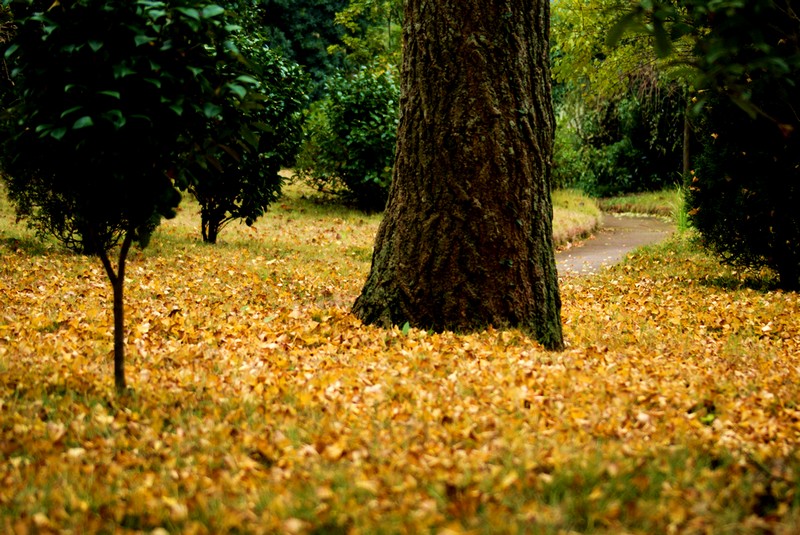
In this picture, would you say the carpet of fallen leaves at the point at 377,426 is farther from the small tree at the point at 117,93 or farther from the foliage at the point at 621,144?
the foliage at the point at 621,144

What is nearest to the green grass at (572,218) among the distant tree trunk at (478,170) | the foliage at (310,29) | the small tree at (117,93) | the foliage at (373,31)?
the foliage at (373,31)

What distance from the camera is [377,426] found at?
2986 millimetres

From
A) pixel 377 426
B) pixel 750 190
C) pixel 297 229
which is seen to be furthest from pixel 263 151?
pixel 377 426

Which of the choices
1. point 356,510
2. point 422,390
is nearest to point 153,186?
point 422,390

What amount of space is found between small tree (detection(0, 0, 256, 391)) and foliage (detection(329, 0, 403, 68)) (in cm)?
1731

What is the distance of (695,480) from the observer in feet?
8.08

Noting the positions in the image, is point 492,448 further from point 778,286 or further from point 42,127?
point 778,286

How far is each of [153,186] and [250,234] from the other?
9142 mm

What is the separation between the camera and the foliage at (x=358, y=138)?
15.8 m

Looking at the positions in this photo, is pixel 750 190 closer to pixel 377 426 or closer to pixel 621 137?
pixel 377 426

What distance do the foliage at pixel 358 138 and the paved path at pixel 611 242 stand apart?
4863 mm

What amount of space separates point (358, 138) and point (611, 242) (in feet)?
20.4

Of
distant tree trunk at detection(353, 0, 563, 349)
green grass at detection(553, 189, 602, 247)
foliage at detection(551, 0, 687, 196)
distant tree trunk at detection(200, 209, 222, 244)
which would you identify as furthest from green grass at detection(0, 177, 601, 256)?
distant tree trunk at detection(353, 0, 563, 349)

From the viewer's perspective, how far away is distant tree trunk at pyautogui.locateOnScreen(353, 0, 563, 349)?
4652 millimetres
